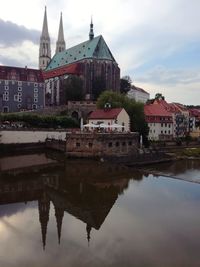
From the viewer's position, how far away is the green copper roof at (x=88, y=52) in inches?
5369

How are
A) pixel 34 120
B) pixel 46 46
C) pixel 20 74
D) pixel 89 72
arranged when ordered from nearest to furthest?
pixel 34 120 → pixel 20 74 → pixel 89 72 → pixel 46 46

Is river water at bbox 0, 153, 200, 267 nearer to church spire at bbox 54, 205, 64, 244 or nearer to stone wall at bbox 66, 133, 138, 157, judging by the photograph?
church spire at bbox 54, 205, 64, 244

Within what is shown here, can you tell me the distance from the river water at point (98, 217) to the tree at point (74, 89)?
200ft

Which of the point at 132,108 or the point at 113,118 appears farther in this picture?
the point at 132,108

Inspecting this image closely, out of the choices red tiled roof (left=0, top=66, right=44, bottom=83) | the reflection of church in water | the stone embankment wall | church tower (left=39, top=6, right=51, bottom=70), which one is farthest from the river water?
church tower (left=39, top=6, right=51, bottom=70)

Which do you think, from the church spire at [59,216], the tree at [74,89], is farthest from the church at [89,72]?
the church spire at [59,216]

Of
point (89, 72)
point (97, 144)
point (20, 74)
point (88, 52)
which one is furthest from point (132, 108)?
point (88, 52)

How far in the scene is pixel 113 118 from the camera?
77.2 meters

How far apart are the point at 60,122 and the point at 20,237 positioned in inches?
2479

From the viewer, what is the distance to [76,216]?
3238 centimetres

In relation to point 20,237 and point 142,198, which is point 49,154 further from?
point 20,237

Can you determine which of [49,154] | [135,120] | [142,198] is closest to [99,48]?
[135,120]

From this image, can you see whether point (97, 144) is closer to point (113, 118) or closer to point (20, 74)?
point (113, 118)

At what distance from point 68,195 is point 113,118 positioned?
1520 inches
